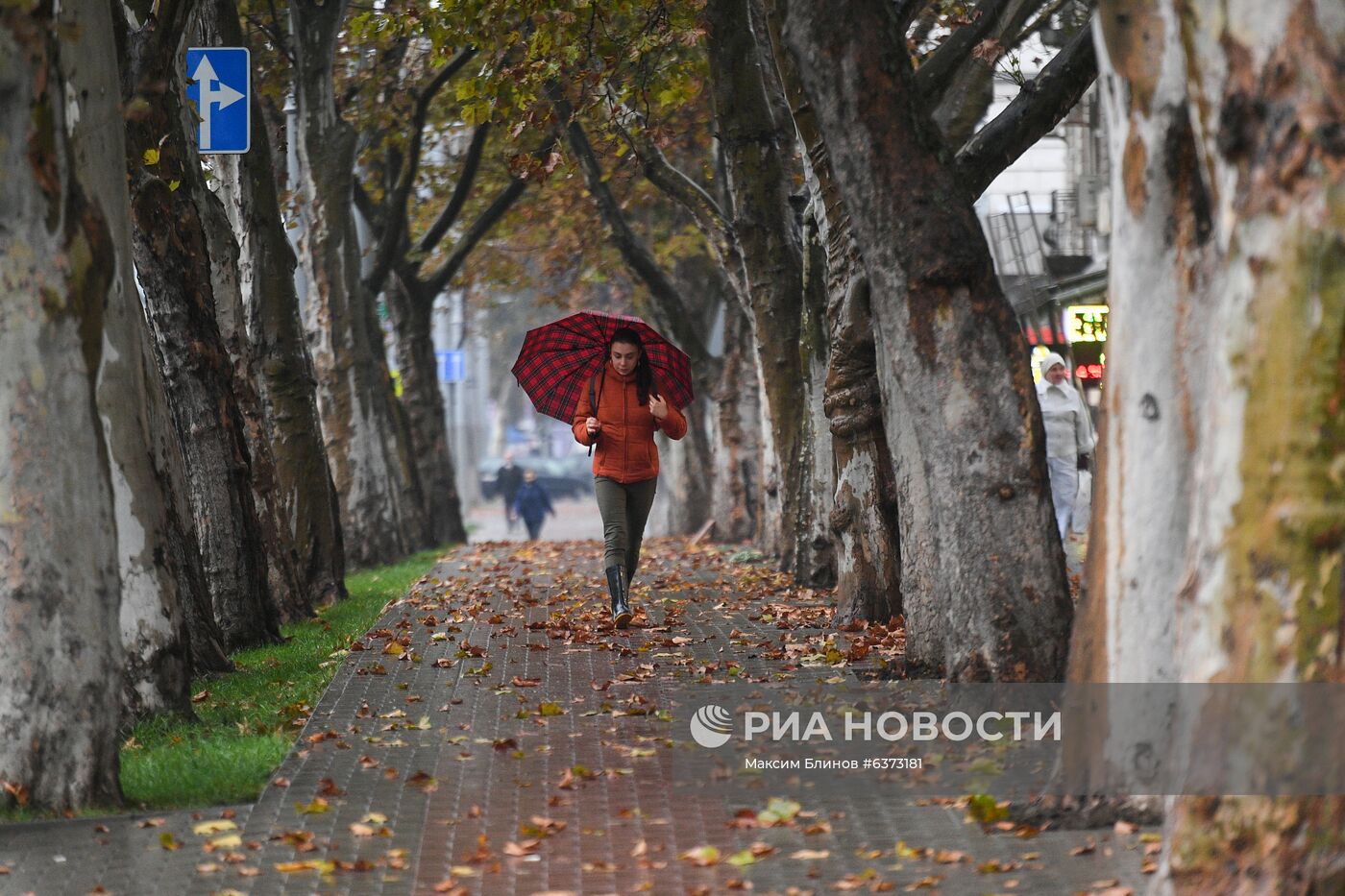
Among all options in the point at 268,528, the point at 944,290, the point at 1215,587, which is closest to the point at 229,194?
the point at 268,528

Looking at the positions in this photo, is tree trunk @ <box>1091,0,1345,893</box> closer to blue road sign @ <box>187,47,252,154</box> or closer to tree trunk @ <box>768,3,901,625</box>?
tree trunk @ <box>768,3,901,625</box>

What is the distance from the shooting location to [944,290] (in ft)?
25.3

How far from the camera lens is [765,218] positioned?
1611cm

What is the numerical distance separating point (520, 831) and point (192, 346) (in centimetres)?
606

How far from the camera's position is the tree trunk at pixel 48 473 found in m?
6.32

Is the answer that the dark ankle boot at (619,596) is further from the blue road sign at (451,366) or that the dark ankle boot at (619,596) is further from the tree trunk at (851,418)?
the blue road sign at (451,366)

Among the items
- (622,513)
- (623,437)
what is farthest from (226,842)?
(623,437)

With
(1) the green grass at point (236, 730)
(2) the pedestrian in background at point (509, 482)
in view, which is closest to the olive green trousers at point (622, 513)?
(1) the green grass at point (236, 730)

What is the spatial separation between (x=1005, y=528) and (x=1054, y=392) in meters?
9.89

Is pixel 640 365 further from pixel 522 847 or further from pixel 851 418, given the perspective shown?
pixel 522 847

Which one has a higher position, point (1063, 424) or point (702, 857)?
point (1063, 424)

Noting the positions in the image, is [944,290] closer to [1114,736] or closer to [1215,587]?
[1114,736]

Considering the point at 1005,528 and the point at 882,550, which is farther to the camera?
the point at 882,550

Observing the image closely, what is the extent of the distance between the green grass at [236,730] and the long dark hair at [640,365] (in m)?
2.50
